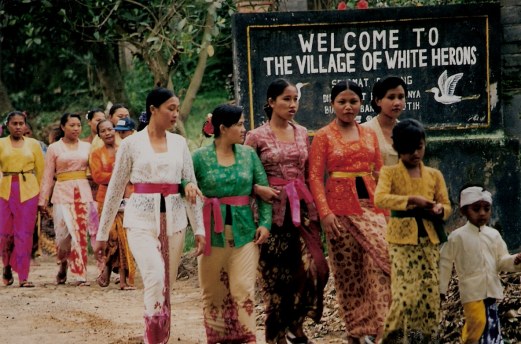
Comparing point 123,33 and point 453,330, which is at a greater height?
point 123,33

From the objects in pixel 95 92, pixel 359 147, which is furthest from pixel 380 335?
pixel 95 92

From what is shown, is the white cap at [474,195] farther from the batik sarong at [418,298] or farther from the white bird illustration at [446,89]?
the white bird illustration at [446,89]

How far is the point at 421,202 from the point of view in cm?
662

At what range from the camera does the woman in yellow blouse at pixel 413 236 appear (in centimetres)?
676

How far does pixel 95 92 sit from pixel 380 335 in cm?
1635

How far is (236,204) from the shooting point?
24.4 feet

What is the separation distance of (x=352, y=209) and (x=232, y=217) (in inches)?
33.3

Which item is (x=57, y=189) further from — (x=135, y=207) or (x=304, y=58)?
(x=135, y=207)

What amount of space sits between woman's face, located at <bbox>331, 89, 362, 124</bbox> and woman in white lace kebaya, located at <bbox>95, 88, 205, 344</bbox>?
1135 millimetres

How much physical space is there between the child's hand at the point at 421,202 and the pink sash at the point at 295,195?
1098 millimetres

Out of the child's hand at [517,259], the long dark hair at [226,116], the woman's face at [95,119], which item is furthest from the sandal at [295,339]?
the woman's face at [95,119]

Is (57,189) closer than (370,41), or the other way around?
(370,41)

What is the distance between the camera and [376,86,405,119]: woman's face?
300 inches

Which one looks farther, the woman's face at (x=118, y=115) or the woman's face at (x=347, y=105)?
the woman's face at (x=118, y=115)
